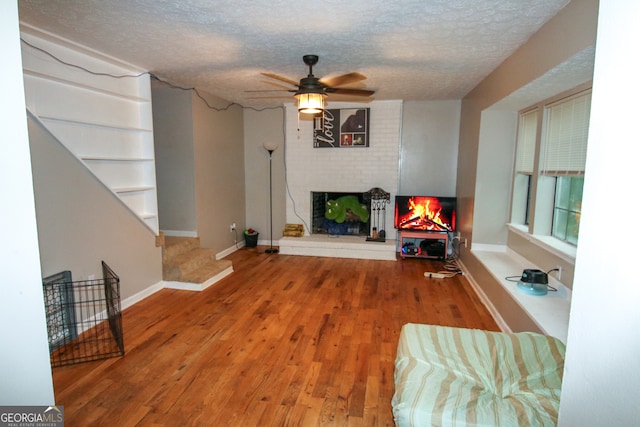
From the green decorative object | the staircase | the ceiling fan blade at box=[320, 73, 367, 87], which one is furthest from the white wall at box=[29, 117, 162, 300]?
the green decorative object

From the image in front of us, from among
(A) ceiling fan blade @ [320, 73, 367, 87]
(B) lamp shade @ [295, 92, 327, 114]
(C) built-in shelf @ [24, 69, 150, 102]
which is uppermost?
(A) ceiling fan blade @ [320, 73, 367, 87]

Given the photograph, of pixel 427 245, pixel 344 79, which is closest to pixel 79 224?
pixel 344 79

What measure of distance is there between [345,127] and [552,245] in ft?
11.8

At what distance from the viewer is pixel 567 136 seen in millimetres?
3039

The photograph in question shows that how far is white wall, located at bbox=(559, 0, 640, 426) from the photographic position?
2.10 feet

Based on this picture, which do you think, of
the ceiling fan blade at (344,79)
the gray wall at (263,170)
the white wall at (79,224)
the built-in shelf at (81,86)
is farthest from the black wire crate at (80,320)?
the gray wall at (263,170)

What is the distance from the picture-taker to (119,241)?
354cm

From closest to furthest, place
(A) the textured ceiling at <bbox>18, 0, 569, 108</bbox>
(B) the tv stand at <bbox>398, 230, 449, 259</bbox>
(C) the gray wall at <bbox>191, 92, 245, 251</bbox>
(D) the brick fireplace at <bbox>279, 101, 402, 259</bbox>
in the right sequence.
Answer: (A) the textured ceiling at <bbox>18, 0, 569, 108</bbox> → (C) the gray wall at <bbox>191, 92, 245, 251</bbox> → (B) the tv stand at <bbox>398, 230, 449, 259</bbox> → (D) the brick fireplace at <bbox>279, 101, 402, 259</bbox>

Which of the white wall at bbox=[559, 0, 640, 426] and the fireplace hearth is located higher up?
the white wall at bbox=[559, 0, 640, 426]

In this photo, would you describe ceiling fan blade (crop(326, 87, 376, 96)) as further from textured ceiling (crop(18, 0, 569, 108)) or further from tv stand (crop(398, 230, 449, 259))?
tv stand (crop(398, 230, 449, 259))

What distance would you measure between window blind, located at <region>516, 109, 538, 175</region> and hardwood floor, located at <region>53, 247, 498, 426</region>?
1.53 meters

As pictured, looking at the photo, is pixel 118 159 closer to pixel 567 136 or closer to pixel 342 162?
pixel 342 162

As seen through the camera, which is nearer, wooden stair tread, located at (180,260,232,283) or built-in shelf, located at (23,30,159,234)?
built-in shelf, located at (23,30,159,234)

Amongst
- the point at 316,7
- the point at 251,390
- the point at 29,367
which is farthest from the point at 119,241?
the point at 29,367
